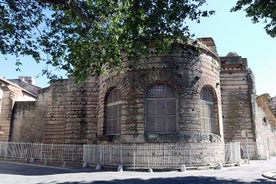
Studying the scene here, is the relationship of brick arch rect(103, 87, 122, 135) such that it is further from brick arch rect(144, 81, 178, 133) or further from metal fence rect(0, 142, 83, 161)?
metal fence rect(0, 142, 83, 161)

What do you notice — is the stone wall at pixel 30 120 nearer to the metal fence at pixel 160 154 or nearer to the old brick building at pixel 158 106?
the old brick building at pixel 158 106

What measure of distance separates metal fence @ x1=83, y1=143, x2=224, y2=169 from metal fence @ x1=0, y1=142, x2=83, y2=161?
11.8 feet

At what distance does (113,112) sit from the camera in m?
14.1

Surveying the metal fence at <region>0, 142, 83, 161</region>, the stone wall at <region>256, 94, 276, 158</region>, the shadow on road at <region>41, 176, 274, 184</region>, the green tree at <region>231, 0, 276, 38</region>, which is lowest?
the shadow on road at <region>41, 176, 274, 184</region>

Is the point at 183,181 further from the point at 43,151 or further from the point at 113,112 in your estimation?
the point at 43,151

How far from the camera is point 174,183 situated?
8.52 meters

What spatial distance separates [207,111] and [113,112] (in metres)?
5.41

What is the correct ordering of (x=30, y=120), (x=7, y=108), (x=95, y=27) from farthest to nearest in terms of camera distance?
(x=7, y=108) < (x=30, y=120) < (x=95, y=27)

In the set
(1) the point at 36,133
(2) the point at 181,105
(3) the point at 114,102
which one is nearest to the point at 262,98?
(2) the point at 181,105

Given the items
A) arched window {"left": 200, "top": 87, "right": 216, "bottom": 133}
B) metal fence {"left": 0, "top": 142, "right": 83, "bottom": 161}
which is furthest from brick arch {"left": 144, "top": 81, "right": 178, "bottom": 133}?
metal fence {"left": 0, "top": 142, "right": 83, "bottom": 161}

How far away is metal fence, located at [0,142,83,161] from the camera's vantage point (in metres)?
15.3

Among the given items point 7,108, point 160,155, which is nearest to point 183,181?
point 160,155

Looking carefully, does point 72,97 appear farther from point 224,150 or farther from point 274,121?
point 274,121

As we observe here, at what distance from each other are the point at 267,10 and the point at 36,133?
1792 centimetres
